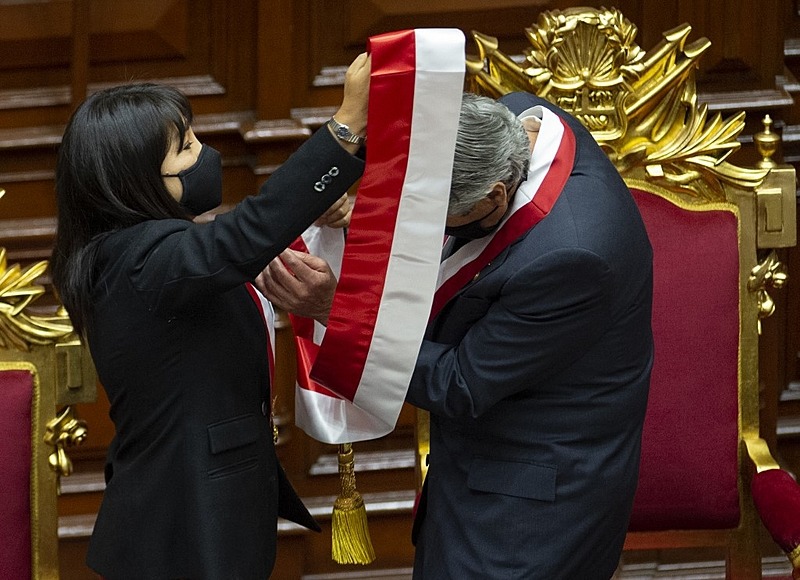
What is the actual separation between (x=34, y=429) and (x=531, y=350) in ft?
2.84

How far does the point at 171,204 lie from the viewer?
1.66 metres

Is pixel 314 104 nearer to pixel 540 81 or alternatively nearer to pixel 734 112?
pixel 540 81

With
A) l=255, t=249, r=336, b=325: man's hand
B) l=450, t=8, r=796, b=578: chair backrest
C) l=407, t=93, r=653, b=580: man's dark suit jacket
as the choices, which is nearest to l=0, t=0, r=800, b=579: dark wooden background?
l=450, t=8, r=796, b=578: chair backrest

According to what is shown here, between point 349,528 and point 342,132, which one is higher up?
point 342,132

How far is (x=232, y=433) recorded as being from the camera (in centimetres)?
170

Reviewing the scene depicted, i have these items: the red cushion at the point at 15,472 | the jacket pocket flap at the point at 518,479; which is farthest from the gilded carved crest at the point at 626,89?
the red cushion at the point at 15,472

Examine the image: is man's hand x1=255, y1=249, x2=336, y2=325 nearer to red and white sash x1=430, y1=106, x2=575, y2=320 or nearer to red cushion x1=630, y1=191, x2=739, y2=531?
red and white sash x1=430, y1=106, x2=575, y2=320

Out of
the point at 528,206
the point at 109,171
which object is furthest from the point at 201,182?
the point at 528,206

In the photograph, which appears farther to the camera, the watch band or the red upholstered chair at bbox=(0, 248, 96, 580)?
the red upholstered chair at bbox=(0, 248, 96, 580)

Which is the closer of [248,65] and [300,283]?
[300,283]

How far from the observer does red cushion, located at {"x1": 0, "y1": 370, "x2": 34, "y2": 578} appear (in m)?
1.92

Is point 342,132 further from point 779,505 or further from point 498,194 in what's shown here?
point 779,505

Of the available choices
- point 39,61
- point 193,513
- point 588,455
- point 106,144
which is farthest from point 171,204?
point 39,61

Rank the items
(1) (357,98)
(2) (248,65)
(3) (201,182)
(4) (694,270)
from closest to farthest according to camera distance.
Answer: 1. (1) (357,98)
2. (3) (201,182)
3. (4) (694,270)
4. (2) (248,65)
